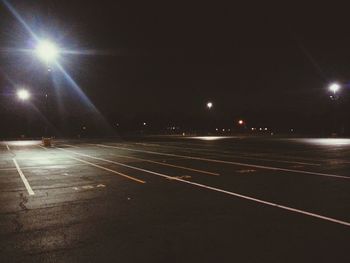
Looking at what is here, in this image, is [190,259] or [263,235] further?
[263,235]

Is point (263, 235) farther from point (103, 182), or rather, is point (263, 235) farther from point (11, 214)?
point (103, 182)

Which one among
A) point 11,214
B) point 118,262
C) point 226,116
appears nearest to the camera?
point 118,262

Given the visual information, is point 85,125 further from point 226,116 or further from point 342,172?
point 342,172

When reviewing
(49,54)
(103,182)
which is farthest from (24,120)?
(103,182)

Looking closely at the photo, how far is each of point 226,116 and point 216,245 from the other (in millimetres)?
166750

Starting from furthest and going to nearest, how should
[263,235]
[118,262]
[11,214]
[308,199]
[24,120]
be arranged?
1. [24,120]
2. [308,199]
3. [11,214]
4. [263,235]
5. [118,262]

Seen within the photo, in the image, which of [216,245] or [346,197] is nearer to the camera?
[216,245]

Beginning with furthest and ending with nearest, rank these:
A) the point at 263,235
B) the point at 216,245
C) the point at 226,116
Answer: the point at 226,116 < the point at 263,235 < the point at 216,245

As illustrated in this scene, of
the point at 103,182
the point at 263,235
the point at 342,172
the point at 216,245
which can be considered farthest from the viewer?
the point at 342,172

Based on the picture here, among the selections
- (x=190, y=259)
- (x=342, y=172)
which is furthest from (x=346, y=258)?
(x=342, y=172)

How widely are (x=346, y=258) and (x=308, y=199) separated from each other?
A: 480cm

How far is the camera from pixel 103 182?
14844 mm

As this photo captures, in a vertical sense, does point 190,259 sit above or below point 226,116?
below

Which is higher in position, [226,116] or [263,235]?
[226,116]
